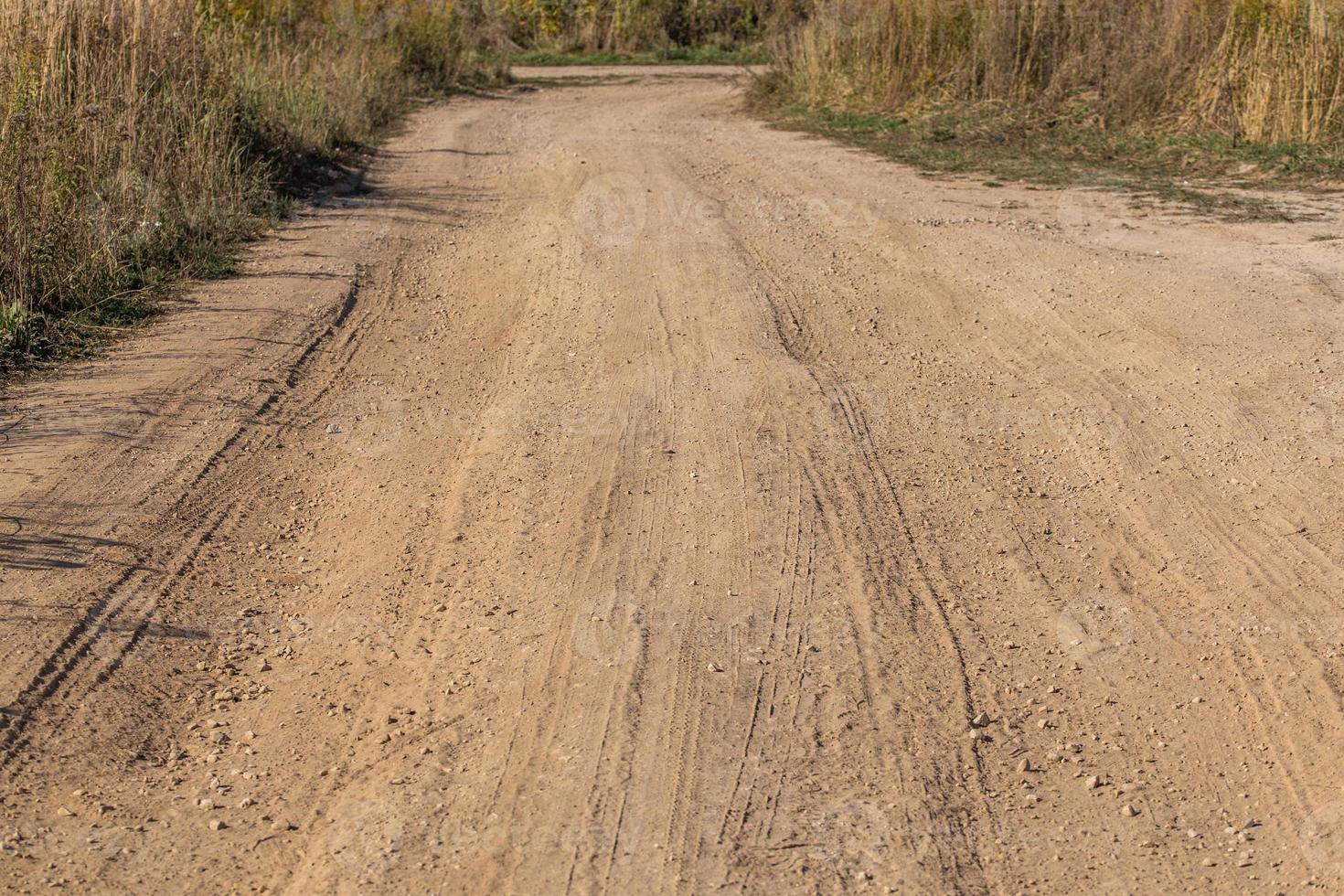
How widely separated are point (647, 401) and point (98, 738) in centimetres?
290

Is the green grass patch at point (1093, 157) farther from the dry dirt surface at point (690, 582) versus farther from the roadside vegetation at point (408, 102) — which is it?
the dry dirt surface at point (690, 582)

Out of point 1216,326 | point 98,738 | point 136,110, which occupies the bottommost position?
point 98,738

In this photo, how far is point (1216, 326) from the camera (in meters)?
6.75

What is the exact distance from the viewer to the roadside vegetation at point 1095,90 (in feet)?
37.1

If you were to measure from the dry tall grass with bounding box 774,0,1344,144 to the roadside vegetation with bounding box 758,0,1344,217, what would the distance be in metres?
0.01

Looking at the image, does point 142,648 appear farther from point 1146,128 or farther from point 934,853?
point 1146,128

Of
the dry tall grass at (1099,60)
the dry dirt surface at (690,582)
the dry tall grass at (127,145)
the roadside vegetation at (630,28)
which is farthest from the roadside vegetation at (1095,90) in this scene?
the roadside vegetation at (630,28)

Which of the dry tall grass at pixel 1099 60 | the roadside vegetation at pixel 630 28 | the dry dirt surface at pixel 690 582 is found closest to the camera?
the dry dirt surface at pixel 690 582

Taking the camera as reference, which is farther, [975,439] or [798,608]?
[975,439]

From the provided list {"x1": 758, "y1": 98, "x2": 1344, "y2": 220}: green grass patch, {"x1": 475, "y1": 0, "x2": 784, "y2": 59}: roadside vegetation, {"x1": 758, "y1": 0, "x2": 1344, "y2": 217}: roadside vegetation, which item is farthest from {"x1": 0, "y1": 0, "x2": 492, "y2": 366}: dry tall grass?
{"x1": 475, "y1": 0, "x2": 784, "y2": 59}: roadside vegetation

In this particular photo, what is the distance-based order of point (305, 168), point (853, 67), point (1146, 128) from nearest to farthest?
point (305, 168)
point (1146, 128)
point (853, 67)

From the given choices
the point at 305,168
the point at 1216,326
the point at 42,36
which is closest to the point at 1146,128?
the point at 1216,326

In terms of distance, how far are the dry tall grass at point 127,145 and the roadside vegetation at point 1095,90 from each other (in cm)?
559

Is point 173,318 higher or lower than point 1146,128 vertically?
lower
